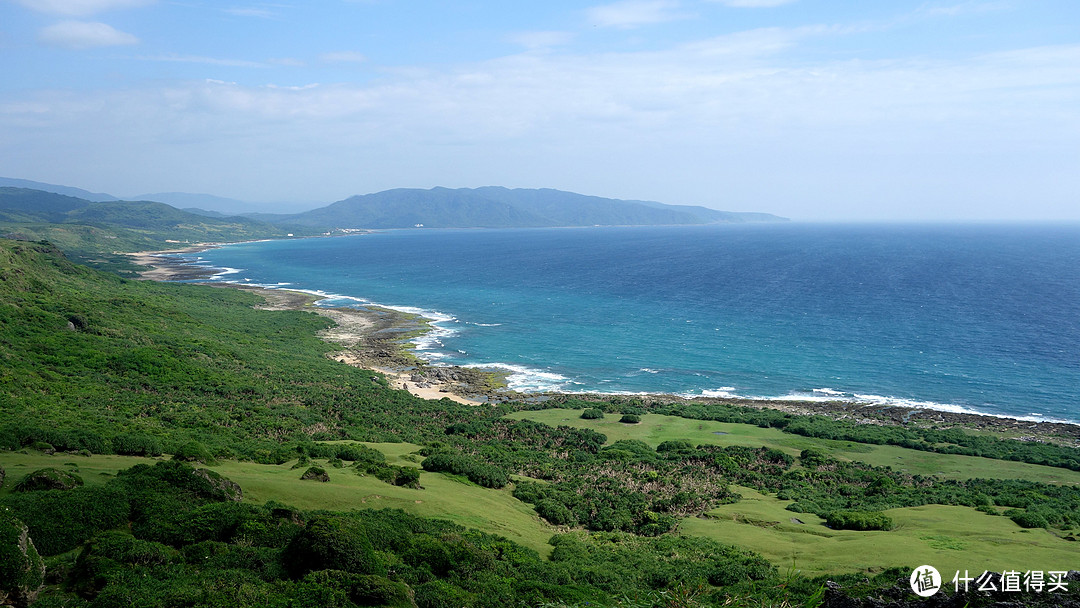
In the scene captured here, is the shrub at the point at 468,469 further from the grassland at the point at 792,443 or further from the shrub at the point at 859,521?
the shrub at the point at 859,521

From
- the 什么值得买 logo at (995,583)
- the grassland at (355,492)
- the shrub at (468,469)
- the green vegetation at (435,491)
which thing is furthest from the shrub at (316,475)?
the 什么值得买 logo at (995,583)

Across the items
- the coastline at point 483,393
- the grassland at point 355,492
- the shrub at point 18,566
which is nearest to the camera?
the shrub at point 18,566

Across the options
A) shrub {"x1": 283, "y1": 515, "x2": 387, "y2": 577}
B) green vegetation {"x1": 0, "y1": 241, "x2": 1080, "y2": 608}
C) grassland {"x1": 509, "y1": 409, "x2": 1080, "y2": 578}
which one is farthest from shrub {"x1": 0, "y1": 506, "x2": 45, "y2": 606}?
grassland {"x1": 509, "y1": 409, "x2": 1080, "y2": 578}

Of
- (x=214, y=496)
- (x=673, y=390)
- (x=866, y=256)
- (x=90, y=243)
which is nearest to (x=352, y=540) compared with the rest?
(x=214, y=496)

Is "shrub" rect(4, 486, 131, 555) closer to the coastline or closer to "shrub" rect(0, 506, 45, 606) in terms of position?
"shrub" rect(0, 506, 45, 606)

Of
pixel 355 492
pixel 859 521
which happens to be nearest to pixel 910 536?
pixel 859 521

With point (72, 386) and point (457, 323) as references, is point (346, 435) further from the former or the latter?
point (457, 323)
